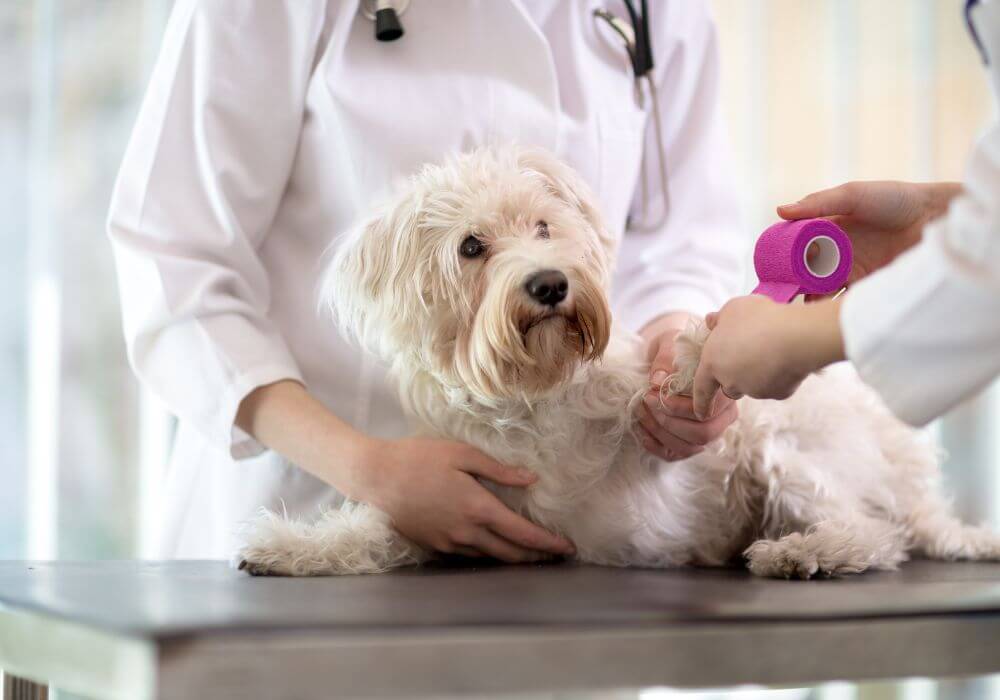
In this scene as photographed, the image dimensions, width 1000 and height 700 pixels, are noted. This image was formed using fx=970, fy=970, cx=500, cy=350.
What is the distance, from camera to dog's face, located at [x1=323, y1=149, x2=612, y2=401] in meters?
1.32

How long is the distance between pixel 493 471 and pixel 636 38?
2.81 feet

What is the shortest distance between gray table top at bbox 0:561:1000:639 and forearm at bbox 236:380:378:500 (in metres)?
0.21

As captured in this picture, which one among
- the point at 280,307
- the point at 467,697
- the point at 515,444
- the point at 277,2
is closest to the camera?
the point at 467,697

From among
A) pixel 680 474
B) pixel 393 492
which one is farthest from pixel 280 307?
pixel 680 474

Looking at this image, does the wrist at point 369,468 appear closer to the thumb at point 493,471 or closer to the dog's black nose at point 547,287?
the thumb at point 493,471

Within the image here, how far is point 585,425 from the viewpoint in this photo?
144 centimetres

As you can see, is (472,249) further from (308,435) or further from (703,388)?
(703,388)

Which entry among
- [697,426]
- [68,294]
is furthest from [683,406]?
[68,294]

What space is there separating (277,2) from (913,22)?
2555 millimetres

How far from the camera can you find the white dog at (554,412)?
132cm

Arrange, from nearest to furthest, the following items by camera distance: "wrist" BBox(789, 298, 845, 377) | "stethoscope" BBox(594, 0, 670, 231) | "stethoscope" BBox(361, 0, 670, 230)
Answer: "wrist" BBox(789, 298, 845, 377)
"stethoscope" BBox(361, 0, 670, 230)
"stethoscope" BBox(594, 0, 670, 231)

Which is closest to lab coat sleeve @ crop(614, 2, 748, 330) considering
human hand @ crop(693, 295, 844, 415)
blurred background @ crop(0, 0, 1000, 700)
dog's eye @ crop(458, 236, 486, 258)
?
dog's eye @ crop(458, 236, 486, 258)

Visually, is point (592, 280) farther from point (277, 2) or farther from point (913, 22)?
point (913, 22)

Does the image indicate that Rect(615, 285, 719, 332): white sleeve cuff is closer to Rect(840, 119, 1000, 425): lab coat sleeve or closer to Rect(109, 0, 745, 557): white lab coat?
Rect(109, 0, 745, 557): white lab coat
